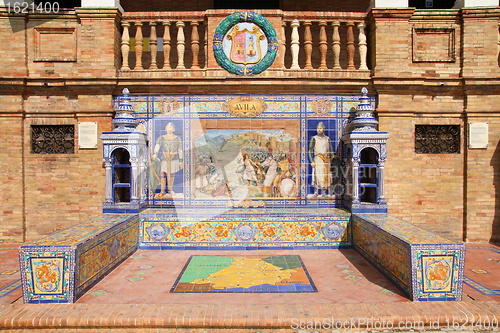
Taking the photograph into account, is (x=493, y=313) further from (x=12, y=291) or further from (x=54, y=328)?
(x=12, y=291)

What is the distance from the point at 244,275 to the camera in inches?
249

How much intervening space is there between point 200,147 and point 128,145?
1.65 m

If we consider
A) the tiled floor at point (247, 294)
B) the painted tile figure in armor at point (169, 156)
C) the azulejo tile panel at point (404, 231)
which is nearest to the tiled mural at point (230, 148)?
the painted tile figure in armor at point (169, 156)

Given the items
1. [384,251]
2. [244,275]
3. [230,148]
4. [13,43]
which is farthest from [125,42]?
[384,251]

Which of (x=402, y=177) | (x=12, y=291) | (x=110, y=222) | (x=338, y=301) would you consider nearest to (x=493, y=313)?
(x=338, y=301)

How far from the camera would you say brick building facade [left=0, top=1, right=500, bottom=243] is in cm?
859

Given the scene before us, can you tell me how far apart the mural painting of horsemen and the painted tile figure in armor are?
3210mm

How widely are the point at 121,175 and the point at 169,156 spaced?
4.23 ft

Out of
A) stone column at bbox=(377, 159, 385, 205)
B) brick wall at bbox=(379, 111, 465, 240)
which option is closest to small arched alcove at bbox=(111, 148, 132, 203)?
stone column at bbox=(377, 159, 385, 205)

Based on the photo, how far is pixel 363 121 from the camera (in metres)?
8.11

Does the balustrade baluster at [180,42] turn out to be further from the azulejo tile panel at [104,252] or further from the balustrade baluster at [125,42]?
the azulejo tile panel at [104,252]

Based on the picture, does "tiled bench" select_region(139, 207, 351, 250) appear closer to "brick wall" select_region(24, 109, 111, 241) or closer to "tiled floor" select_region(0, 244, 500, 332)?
"tiled floor" select_region(0, 244, 500, 332)

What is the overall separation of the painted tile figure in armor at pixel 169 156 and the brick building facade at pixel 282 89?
111 centimetres

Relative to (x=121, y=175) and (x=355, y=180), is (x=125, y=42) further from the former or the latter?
(x=355, y=180)
